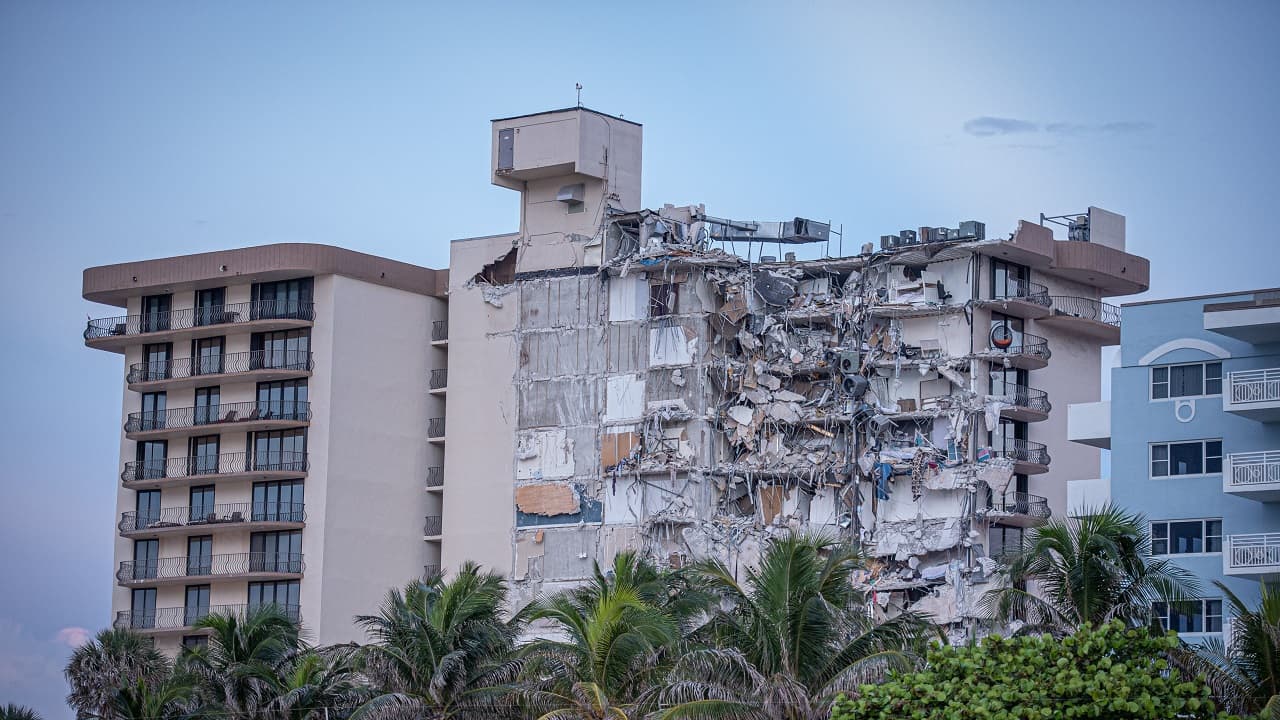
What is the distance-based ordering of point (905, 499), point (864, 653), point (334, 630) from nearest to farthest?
point (864, 653) < point (905, 499) < point (334, 630)

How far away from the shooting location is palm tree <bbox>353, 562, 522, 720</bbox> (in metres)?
54.4

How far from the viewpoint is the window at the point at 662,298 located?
8688 cm

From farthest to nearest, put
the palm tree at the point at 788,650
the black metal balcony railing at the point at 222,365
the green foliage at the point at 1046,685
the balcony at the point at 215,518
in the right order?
the black metal balcony railing at the point at 222,365 < the balcony at the point at 215,518 < the palm tree at the point at 788,650 < the green foliage at the point at 1046,685

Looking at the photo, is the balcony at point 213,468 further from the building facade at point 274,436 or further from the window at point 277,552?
the window at point 277,552

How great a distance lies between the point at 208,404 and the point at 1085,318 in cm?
3792

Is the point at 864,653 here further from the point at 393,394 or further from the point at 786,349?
the point at 393,394

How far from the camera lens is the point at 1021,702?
42688 millimetres

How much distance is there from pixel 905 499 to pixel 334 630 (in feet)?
79.8

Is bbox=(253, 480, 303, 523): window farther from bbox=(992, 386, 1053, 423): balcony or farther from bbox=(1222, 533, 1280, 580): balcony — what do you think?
bbox=(1222, 533, 1280, 580): balcony

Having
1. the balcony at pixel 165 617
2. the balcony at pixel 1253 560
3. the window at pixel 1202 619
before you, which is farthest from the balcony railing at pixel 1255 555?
the balcony at pixel 165 617

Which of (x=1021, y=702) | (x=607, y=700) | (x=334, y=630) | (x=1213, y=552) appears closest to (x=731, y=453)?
(x=334, y=630)

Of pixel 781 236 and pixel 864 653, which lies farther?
pixel 781 236

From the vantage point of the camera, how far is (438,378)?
9338 centimetres

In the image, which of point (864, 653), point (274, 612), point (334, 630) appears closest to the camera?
point (864, 653)
